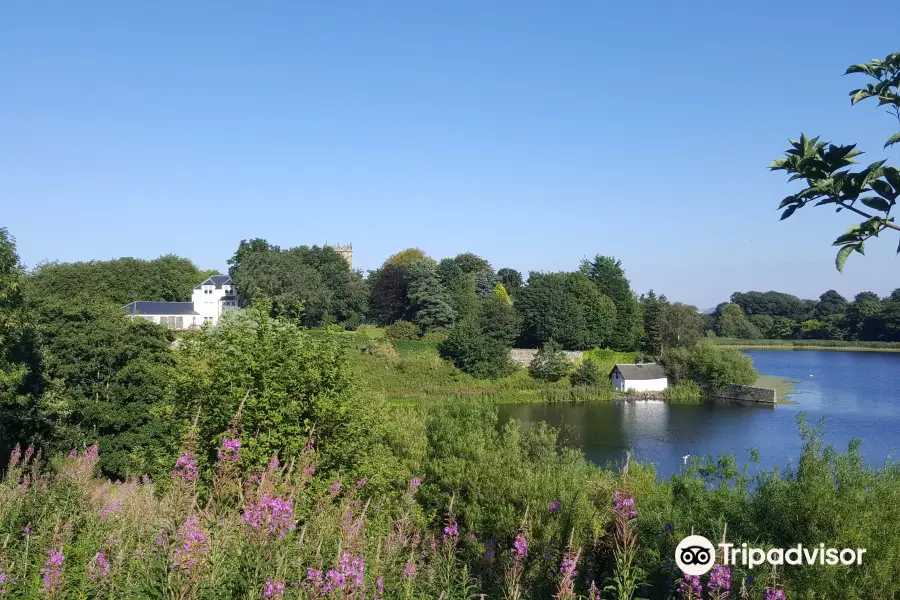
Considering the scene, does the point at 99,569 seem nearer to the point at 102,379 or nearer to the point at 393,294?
the point at 102,379

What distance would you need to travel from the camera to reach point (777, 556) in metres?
6.68

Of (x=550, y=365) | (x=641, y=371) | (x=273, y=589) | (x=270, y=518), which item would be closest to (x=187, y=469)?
(x=270, y=518)

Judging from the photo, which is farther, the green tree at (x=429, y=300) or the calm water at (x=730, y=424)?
the green tree at (x=429, y=300)

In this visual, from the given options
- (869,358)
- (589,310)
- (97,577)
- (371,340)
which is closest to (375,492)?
(97,577)

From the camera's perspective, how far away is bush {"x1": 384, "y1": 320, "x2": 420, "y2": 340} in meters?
59.1

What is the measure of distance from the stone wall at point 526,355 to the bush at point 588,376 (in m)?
2.71

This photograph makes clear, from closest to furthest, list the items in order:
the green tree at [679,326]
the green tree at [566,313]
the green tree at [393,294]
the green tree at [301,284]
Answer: the green tree at [679,326] < the green tree at [566,313] < the green tree at [301,284] < the green tree at [393,294]

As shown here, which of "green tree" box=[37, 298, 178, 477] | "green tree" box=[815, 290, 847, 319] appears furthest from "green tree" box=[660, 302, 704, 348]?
"green tree" box=[815, 290, 847, 319]

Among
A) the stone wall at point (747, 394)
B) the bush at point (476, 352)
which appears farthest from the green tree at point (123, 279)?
the stone wall at point (747, 394)

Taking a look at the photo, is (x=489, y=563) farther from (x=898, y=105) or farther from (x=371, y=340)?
(x=371, y=340)

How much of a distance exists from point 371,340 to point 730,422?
27.6m

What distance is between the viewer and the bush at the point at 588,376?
50.8m

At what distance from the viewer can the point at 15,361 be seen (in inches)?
809

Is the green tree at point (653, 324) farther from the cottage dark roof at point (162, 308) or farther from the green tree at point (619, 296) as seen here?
the cottage dark roof at point (162, 308)
